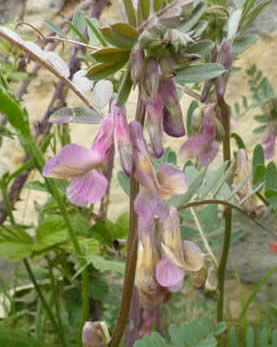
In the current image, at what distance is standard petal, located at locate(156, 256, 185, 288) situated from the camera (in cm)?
43

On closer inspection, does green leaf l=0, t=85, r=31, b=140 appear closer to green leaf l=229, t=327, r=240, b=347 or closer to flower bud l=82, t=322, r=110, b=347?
flower bud l=82, t=322, r=110, b=347

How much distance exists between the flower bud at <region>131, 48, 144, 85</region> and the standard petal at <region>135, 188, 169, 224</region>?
84 millimetres

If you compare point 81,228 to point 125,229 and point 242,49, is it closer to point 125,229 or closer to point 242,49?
point 125,229

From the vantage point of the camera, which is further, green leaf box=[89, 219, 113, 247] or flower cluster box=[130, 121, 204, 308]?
green leaf box=[89, 219, 113, 247]

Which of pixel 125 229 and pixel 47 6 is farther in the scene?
pixel 47 6

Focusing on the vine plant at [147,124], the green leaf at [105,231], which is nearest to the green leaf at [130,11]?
the vine plant at [147,124]

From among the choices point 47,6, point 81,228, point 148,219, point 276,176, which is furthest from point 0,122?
point 47,6

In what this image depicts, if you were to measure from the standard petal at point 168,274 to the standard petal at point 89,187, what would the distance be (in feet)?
0.28

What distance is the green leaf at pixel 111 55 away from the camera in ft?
1.35

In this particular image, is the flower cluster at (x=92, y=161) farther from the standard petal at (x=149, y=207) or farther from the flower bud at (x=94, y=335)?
the flower bud at (x=94, y=335)

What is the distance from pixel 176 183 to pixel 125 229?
689mm

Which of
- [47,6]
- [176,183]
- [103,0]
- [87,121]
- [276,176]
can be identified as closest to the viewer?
[176,183]

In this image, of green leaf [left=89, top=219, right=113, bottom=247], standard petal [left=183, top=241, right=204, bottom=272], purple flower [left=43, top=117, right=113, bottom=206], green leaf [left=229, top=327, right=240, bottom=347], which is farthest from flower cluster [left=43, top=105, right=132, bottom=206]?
green leaf [left=89, top=219, right=113, bottom=247]

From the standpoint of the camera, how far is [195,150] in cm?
68
